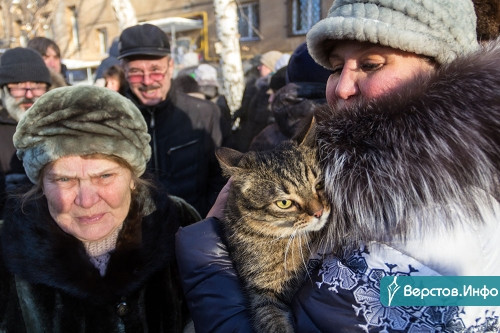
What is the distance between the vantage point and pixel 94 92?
200 centimetres

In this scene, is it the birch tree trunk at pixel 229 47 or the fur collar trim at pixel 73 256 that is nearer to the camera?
the fur collar trim at pixel 73 256

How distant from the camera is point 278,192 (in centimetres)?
178

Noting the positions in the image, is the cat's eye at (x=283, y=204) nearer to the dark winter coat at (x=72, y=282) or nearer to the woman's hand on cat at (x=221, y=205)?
the woman's hand on cat at (x=221, y=205)

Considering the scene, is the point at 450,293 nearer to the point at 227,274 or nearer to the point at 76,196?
the point at 227,274

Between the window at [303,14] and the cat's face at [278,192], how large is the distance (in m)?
13.6

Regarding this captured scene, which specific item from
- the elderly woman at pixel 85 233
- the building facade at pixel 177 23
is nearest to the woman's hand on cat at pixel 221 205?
the elderly woman at pixel 85 233

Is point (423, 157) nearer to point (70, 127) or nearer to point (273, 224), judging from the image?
point (273, 224)

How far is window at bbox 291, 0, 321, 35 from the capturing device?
46.7 feet

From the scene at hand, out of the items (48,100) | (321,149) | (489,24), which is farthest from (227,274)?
(489,24)

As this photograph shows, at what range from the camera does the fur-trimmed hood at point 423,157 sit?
3.51ft

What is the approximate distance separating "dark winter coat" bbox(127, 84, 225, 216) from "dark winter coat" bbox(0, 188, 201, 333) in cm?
139

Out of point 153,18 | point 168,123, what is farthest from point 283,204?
point 153,18

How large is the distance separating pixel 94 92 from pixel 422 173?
1.65 m

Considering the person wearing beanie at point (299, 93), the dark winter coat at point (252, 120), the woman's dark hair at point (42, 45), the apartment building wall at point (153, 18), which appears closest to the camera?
the person wearing beanie at point (299, 93)
